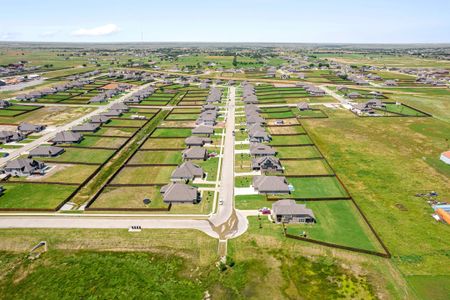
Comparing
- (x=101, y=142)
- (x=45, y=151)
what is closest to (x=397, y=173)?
(x=101, y=142)

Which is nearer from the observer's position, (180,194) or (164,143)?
(180,194)

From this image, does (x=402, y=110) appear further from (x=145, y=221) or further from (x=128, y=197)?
(x=145, y=221)

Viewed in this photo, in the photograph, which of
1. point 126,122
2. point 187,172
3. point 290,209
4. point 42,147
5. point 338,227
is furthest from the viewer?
point 126,122

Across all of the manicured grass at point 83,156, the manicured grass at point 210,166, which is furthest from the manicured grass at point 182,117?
the manicured grass at point 210,166

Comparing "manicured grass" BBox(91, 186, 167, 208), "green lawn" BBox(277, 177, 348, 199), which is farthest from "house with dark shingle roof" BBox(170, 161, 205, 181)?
"green lawn" BBox(277, 177, 348, 199)

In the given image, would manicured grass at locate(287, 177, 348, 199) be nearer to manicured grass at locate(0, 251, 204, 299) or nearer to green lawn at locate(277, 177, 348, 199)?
green lawn at locate(277, 177, 348, 199)

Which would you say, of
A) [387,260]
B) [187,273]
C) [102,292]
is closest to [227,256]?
[187,273]

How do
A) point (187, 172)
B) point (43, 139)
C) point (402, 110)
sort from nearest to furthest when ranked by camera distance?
point (187, 172)
point (43, 139)
point (402, 110)
